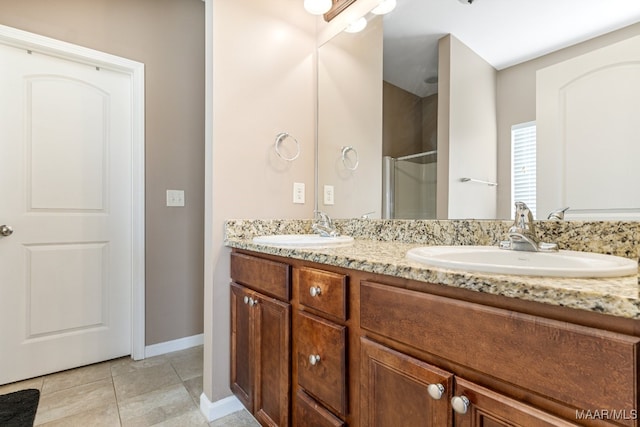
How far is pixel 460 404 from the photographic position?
0.60m

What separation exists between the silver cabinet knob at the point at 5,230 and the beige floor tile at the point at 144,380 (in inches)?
39.7

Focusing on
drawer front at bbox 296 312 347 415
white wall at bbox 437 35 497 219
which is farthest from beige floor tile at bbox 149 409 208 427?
white wall at bbox 437 35 497 219

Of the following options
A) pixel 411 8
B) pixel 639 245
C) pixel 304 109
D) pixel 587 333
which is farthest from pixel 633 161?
pixel 304 109

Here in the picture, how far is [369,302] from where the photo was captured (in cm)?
81

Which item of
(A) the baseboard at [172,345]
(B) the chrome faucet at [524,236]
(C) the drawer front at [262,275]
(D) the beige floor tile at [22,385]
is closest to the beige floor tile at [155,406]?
(A) the baseboard at [172,345]

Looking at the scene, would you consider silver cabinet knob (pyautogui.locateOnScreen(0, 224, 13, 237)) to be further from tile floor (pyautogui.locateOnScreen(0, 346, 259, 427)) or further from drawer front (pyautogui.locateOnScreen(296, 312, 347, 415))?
drawer front (pyautogui.locateOnScreen(296, 312, 347, 415))

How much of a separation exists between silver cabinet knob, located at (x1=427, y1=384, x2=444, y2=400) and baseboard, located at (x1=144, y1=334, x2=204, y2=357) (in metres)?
2.06

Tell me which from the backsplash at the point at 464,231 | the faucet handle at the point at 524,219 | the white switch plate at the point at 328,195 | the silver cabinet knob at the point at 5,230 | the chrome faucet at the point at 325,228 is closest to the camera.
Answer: the backsplash at the point at 464,231

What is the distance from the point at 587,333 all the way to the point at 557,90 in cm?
89

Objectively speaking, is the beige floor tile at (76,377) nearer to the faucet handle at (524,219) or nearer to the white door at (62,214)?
the white door at (62,214)

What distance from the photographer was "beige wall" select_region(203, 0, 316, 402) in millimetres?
1495

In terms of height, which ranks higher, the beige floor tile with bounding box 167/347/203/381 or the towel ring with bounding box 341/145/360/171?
the towel ring with bounding box 341/145/360/171

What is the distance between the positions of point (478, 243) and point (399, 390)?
65 centimetres

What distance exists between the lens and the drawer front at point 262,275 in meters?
1.13
